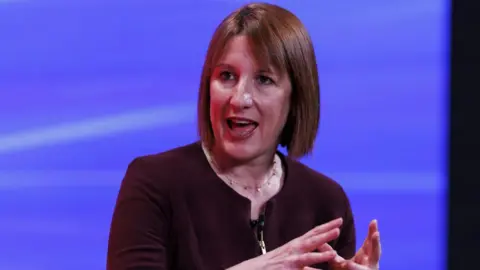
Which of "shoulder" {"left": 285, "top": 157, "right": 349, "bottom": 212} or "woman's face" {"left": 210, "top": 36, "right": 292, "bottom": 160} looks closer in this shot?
"woman's face" {"left": 210, "top": 36, "right": 292, "bottom": 160}

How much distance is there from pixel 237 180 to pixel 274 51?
270 millimetres

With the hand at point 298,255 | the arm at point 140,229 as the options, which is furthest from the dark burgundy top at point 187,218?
the hand at point 298,255

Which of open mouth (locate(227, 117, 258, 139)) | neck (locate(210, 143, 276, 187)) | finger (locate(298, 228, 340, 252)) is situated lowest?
finger (locate(298, 228, 340, 252))

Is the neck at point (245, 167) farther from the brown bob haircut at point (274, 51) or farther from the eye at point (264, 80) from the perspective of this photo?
the eye at point (264, 80)

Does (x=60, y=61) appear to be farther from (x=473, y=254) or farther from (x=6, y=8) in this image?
(x=473, y=254)

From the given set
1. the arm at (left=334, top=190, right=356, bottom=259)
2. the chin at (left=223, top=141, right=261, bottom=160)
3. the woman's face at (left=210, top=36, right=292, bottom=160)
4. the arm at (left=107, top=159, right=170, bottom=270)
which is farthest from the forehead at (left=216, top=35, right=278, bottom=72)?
the arm at (left=334, top=190, right=356, bottom=259)

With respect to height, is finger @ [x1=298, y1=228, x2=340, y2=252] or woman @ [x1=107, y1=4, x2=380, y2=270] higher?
woman @ [x1=107, y1=4, x2=380, y2=270]

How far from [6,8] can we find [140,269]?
1002 mm

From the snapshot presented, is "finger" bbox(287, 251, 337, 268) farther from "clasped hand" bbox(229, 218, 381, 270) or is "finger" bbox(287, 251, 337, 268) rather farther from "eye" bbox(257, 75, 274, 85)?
"eye" bbox(257, 75, 274, 85)

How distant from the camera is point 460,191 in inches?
81.6

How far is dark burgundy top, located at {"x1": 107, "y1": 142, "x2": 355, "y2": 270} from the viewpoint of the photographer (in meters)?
1.39

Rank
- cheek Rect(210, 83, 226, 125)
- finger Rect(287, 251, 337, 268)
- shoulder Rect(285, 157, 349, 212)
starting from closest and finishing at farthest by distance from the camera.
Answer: finger Rect(287, 251, 337, 268)
cheek Rect(210, 83, 226, 125)
shoulder Rect(285, 157, 349, 212)

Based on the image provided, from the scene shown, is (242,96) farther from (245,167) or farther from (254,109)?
(245,167)

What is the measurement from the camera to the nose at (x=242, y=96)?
4.58 feet
